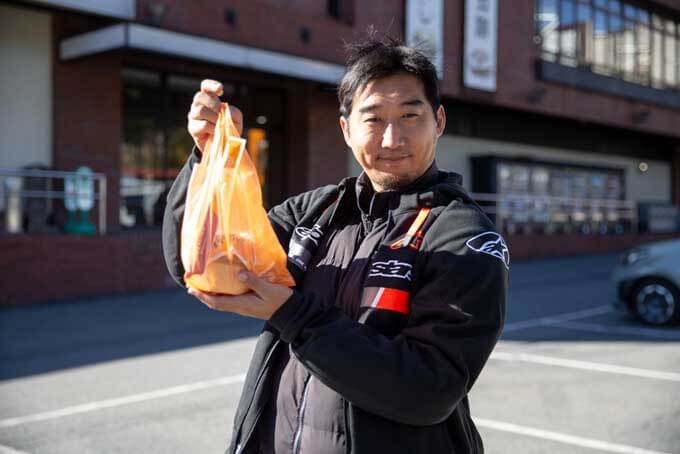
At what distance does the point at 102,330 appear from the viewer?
30.7 feet

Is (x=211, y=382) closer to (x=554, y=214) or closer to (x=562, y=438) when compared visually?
(x=562, y=438)

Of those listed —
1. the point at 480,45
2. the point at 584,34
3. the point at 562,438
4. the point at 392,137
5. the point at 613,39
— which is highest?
the point at 613,39

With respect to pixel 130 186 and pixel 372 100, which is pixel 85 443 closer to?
pixel 372 100

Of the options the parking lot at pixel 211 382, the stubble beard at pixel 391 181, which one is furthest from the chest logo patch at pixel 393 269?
the parking lot at pixel 211 382

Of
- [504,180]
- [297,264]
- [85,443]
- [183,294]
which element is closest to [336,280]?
[297,264]

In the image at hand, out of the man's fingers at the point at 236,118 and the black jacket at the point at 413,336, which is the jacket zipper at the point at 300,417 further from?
the man's fingers at the point at 236,118

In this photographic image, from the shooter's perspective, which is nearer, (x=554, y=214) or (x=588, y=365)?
(x=588, y=365)

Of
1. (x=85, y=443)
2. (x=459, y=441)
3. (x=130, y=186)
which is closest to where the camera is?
(x=459, y=441)

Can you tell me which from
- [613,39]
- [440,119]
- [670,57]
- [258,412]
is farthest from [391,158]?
[670,57]

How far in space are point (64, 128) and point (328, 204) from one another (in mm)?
12908

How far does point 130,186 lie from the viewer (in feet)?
50.5

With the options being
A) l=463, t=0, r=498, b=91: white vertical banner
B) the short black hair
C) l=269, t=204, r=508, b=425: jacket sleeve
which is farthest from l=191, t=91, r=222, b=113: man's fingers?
l=463, t=0, r=498, b=91: white vertical banner

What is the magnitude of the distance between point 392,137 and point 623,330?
853 centimetres

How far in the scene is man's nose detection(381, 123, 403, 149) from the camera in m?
1.87
